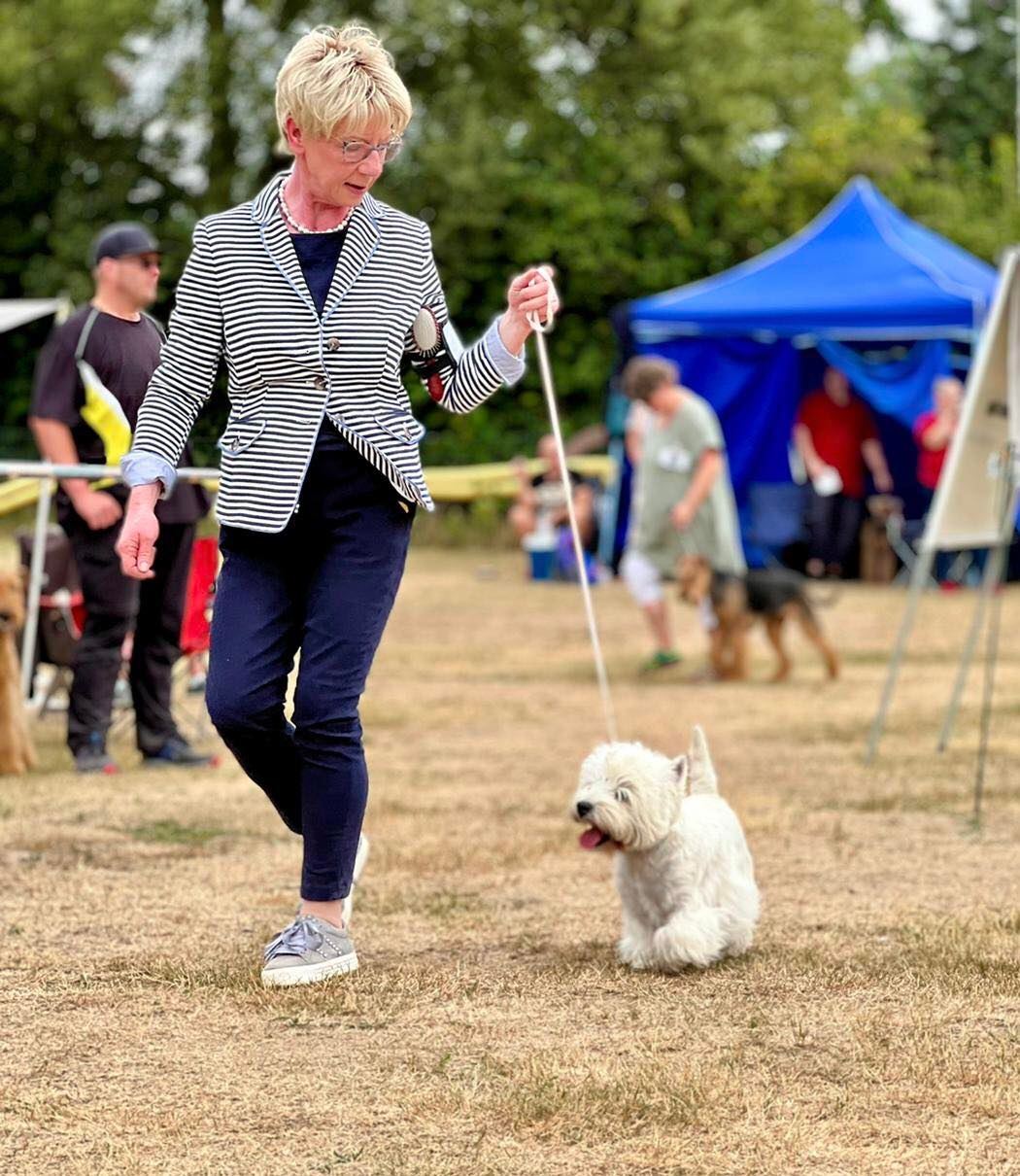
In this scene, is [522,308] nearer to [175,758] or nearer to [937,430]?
[175,758]

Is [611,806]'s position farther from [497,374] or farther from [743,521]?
[743,521]

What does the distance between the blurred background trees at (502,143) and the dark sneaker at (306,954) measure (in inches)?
763

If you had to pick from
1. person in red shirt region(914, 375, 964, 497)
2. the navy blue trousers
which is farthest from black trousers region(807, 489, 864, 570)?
the navy blue trousers

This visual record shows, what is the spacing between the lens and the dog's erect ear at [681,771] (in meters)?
4.53

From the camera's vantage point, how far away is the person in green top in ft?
36.3

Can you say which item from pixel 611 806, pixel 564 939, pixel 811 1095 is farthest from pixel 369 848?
pixel 811 1095

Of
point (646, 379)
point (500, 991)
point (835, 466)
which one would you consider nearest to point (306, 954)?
point (500, 991)

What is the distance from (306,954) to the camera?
166 inches

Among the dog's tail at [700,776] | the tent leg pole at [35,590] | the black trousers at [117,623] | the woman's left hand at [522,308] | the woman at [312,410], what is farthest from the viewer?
the tent leg pole at [35,590]

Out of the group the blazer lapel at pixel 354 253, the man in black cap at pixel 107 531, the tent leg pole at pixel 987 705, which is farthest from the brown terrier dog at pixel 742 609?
the blazer lapel at pixel 354 253

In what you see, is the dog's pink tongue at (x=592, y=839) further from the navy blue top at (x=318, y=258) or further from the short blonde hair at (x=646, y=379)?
the short blonde hair at (x=646, y=379)

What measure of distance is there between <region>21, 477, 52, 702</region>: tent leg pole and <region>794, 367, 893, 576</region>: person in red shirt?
36.1ft

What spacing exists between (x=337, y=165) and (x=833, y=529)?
14778 mm

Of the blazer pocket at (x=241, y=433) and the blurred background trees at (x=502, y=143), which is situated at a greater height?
the blurred background trees at (x=502, y=143)
